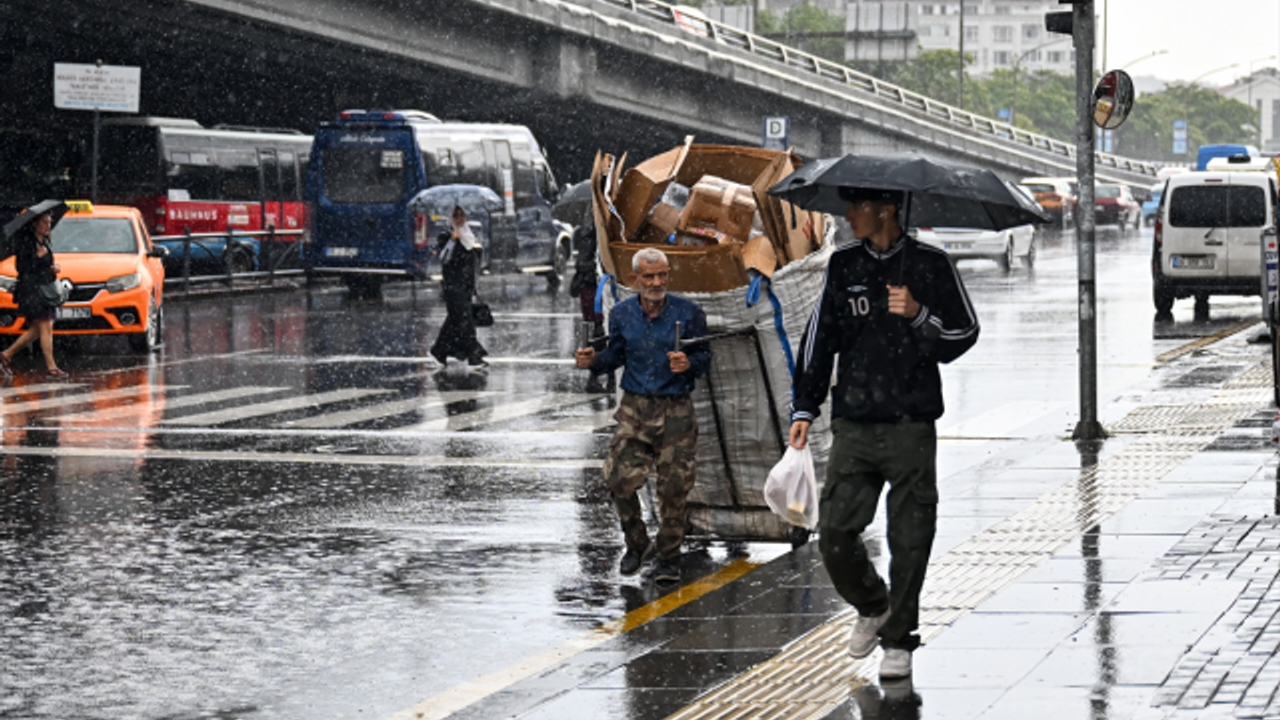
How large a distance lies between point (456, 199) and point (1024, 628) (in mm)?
29761

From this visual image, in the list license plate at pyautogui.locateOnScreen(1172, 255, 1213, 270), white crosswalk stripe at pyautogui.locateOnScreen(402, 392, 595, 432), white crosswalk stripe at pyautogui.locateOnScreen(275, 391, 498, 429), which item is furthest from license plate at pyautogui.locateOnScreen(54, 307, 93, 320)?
license plate at pyautogui.locateOnScreen(1172, 255, 1213, 270)

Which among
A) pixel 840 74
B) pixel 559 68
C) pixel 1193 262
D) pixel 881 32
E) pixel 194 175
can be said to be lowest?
pixel 1193 262

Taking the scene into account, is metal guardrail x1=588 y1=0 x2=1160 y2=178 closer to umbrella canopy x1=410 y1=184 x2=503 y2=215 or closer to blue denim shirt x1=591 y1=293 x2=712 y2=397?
umbrella canopy x1=410 y1=184 x2=503 y2=215

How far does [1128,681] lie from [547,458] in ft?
25.3

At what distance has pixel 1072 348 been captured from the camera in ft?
75.0

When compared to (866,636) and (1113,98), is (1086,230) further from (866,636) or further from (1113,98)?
(866,636)

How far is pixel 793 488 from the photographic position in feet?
25.0

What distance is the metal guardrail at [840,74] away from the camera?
167ft

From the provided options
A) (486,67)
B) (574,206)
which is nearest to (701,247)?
(574,206)

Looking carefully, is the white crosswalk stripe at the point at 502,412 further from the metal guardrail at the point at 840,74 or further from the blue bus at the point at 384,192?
the metal guardrail at the point at 840,74

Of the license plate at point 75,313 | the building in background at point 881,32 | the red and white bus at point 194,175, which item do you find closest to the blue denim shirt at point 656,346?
the license plate at point 75,313

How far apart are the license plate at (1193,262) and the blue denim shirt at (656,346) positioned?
738 inches

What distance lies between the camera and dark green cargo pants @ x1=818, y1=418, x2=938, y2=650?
711cm

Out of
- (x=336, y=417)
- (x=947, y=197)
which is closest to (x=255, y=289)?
(x=336, y=417)
